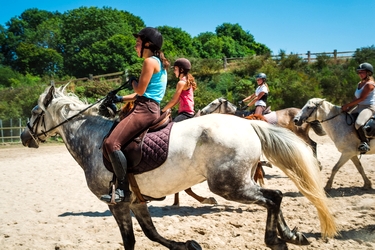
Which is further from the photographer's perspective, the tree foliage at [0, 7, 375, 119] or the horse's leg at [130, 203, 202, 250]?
the tree foliage at [0, 7, 375, 119]

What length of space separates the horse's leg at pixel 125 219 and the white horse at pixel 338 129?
5.34 meters

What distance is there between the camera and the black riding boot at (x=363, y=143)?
7.38m

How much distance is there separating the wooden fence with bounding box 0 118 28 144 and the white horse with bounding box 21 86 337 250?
1986 cm

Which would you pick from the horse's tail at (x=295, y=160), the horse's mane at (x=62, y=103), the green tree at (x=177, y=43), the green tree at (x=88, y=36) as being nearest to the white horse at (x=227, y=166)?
the horse's tail at (x=295, y=160)

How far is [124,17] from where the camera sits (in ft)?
211

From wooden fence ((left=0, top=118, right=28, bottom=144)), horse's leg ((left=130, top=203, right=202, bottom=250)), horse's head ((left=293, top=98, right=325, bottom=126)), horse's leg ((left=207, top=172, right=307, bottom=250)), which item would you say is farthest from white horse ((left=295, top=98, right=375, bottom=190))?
wooden fence ((left=0, top=118, right=28, bottom=144))

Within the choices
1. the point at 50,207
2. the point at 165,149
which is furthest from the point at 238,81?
the point at 165,149

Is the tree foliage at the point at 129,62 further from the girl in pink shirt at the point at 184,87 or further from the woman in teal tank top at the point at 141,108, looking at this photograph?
the woman in teal tank top at the point at 141,108

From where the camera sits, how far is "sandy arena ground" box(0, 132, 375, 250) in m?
4.85

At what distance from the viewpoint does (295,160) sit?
3795 mm

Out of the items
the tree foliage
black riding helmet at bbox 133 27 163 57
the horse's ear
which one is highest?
the tree foliage

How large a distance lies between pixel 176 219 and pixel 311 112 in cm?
481

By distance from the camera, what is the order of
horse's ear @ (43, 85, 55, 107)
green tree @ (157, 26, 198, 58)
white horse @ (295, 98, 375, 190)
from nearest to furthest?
horse's ear @ (43, 85, 55, 107), white horse @ (295, 98, 375, 190), green tree @ (157, 26, 198, 58)

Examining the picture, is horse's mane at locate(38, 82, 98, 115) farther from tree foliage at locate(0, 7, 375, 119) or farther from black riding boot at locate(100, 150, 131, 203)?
tree foliage at locate(0, 7, 375, 119)
